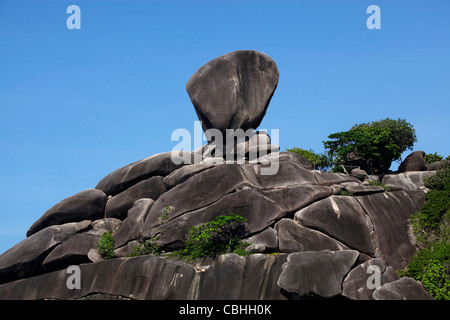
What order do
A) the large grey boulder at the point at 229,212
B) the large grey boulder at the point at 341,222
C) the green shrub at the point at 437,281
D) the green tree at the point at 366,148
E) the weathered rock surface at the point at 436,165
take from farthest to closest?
the green tree at the point at 366,148 < the weathered rock surface at the point at 436,165 < the large grey boulder at the point at 229,212 < the large grey boulder at the point at 341,222 < the green shrub at the point at 437,281

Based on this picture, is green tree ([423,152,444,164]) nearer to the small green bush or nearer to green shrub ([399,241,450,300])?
green shrub ([399,241,450,300])

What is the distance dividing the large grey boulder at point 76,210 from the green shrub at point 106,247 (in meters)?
2.59

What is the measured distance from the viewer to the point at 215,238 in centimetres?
2470

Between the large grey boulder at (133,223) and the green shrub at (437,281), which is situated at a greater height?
the large grey boulder at (133,223)

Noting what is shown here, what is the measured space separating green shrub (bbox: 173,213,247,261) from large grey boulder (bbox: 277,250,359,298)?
3.26m

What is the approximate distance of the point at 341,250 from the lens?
2352cm

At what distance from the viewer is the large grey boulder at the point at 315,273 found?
2112cm

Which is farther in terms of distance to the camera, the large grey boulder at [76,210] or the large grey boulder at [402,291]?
the large grey boulder at [76,210]

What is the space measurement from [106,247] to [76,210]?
3.82m

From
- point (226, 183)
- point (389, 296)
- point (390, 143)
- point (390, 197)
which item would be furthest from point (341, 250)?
point (390, 143)

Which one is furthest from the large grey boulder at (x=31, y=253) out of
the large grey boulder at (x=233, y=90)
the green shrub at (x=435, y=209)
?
the green shrub at (x=435, y=209)

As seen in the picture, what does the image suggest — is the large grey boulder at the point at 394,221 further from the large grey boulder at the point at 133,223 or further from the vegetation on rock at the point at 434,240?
the large grey boulder at the point at 133,223

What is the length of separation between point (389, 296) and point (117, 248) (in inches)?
570
